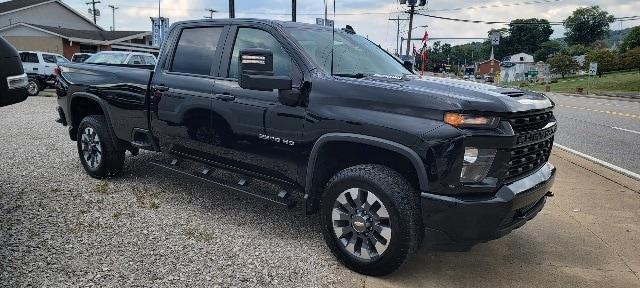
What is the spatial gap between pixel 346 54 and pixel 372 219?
161cm

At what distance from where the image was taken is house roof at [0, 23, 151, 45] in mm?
37125

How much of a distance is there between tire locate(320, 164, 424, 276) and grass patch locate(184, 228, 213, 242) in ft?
3.67

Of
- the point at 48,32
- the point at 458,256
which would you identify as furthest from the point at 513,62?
the point at 458,256

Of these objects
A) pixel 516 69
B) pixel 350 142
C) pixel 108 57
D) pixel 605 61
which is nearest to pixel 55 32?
pixel 108 57

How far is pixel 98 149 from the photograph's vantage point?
233 inches

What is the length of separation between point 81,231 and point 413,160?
3.01 m

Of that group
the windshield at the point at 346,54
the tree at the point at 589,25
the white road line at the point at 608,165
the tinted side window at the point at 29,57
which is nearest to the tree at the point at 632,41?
the tree at the point at 589,25

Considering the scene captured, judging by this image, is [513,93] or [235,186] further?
[235,186]

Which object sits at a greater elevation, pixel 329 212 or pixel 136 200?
pixel 329 212

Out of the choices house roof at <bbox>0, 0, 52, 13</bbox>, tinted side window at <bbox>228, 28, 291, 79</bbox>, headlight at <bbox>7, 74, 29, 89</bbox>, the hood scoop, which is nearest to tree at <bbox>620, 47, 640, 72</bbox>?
house roof at <bbox>0, 0, 52, 13</bbox>

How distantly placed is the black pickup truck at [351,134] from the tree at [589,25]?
125m

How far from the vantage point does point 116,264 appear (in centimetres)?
373

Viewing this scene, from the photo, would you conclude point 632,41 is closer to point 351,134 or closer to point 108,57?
point 108,57

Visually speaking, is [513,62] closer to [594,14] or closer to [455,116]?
[594,14]
